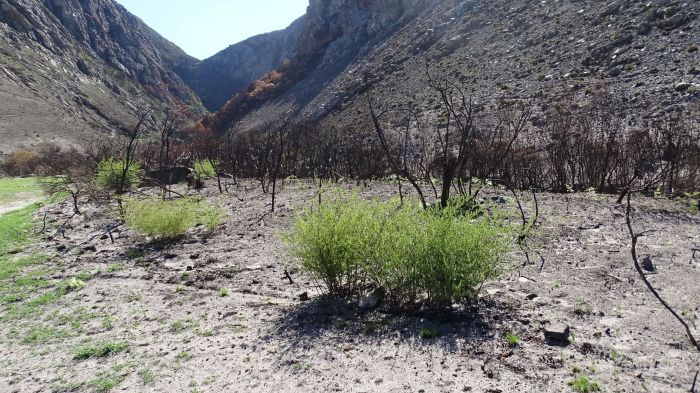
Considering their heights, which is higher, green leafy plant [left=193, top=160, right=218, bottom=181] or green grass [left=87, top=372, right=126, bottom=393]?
green leafy plant [left=193, top=160, right=218, bottom=181]

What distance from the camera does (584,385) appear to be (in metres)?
3.07

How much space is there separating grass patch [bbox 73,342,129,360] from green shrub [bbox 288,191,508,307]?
5.97ft

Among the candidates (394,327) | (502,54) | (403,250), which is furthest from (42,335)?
(502,54)

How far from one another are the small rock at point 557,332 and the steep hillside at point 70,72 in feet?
171

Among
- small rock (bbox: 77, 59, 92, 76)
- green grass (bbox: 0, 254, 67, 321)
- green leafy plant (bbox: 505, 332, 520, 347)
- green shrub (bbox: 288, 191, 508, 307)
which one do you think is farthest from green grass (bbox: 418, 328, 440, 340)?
small rock (bbox: 77, 59, 92, 76)

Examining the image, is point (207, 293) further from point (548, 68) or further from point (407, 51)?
point (407, 51)

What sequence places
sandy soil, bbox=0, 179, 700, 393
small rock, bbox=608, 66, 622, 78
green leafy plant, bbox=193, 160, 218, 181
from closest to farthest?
sandy soil, bbox=0, 179, 700, 393, green leafy plant, bbox=193, 160, 218, 181, small rock, bbox=608, 66, 622, 78

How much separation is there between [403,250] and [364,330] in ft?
2.59

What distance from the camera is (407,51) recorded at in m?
43.3

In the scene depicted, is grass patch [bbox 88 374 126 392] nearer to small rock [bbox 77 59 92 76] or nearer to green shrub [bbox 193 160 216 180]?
green shrub [bbox 193 160 216 180]

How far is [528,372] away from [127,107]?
271ft

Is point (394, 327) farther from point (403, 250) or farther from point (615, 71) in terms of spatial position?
point (615, 71)

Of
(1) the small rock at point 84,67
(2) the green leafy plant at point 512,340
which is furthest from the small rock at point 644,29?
(1) the small rock at point 84,67

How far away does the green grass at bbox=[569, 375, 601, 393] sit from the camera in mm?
3045
